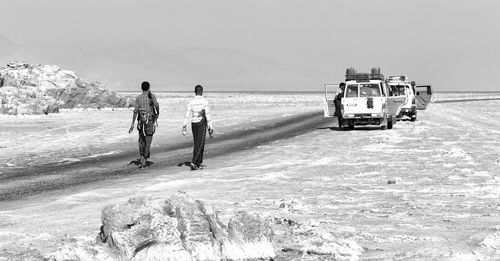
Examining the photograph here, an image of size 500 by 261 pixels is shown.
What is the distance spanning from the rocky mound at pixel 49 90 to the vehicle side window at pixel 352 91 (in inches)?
989

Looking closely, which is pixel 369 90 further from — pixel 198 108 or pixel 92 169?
pixel 92 169

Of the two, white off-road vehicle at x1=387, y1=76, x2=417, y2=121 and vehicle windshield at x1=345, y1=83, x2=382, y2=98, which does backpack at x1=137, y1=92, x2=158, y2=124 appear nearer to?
vehicle windshield at x1=345, y1=83, x2=382, y2=98

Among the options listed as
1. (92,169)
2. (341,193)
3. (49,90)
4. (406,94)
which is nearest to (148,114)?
(92,169)

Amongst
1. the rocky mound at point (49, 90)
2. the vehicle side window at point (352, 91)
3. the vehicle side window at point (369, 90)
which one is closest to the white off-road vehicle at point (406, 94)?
the vehicle side window at point (369, 90)

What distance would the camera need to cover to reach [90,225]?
888 centimetres

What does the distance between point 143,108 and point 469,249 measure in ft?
35.4

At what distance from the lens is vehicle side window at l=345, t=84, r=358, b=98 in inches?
1149

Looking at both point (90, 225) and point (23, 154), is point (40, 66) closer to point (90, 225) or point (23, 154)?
point (23, 154)

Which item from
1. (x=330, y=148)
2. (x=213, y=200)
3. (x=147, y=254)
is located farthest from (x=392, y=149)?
(x=147, y=254)

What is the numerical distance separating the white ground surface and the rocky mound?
24132mm

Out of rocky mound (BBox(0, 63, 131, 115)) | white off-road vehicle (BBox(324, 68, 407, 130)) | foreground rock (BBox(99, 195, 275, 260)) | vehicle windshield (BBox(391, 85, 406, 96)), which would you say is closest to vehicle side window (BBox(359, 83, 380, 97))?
white off-road vehicle (BBox(324, 68, 407, 130))

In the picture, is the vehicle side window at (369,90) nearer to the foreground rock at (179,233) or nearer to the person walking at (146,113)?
the person walking at (146,113)

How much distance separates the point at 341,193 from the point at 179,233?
5886mm

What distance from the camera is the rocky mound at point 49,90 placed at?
46844 mm
